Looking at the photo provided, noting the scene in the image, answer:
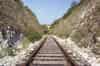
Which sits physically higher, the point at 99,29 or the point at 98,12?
the point at 98,12

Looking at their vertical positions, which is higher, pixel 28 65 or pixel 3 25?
pixel 3 25

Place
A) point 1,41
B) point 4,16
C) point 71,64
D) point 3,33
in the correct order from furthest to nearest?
point 4,16
point 3,33
point 1,41
point 71,64

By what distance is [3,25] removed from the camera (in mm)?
20109

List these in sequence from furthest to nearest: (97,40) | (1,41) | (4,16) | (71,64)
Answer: (4,16)
(1,41)
(97,40)
(71,64)

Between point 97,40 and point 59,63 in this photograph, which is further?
point 97,40

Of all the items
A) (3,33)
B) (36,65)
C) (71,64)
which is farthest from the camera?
(3,33)

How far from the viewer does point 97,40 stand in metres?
15.8

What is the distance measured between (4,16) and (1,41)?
423cm

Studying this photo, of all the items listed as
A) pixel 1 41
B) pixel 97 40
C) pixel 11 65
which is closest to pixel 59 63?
pixel 11 65

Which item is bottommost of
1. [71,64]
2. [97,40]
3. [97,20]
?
[71,64]

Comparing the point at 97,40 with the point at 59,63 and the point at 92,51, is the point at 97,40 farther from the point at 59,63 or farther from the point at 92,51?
the point at 59,63

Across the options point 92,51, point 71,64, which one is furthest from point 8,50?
point 71,64

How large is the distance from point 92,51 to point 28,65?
6.44 meters

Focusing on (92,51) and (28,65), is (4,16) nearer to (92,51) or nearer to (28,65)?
(92,51)
